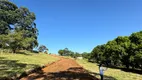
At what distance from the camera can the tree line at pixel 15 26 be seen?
2929cm

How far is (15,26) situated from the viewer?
128 ft

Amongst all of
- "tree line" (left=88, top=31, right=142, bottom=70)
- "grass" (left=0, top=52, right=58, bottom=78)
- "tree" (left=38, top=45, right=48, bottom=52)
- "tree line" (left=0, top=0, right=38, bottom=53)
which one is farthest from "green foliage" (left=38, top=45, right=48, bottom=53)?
"grass" (left=0, top=52, right=58, bottom=78)

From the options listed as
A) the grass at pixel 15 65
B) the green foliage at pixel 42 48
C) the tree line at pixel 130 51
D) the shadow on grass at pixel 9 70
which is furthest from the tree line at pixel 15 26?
the green foliage at pixel 42 48

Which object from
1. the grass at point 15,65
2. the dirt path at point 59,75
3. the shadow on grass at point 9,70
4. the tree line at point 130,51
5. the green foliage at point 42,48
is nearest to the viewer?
the shadow on grass at point 9,70

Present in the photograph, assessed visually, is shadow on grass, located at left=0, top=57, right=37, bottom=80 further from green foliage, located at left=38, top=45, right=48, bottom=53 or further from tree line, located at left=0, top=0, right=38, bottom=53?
green foliage, located at left=38, top=45, right=48, bottom=53

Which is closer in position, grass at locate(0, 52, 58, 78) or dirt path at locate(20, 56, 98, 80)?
dirt path at locate(20, 56, 98, 80)

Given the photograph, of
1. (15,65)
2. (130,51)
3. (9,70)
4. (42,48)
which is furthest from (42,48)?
(9,70)

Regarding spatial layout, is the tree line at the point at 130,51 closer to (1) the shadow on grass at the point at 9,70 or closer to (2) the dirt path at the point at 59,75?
(2) the dirt path at the point at 59,75

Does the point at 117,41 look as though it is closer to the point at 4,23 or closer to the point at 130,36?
the point at 130,36

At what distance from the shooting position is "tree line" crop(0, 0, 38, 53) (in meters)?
29.3

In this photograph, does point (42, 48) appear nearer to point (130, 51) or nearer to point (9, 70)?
point (130, 51)

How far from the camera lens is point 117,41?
127ft

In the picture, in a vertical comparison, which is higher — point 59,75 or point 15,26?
point 15,26

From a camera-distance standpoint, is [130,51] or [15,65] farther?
[130,51]
